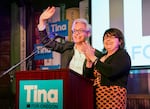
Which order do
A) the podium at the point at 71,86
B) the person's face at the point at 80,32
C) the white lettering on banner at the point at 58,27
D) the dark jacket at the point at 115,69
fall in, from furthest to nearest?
the white lettering on banner at the point at 58,27
the person's face at the point at 80,32
the dark jacket at the point at 115,69
the podium at the point at 71,86

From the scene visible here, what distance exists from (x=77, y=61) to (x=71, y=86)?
3.61 ft

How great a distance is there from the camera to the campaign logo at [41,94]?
1.81m

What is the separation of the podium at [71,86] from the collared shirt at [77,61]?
2.79 feet

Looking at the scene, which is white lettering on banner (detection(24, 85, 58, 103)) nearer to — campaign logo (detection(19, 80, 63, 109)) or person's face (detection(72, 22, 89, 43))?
campaign logo (detection(19, 80, 63, 109))

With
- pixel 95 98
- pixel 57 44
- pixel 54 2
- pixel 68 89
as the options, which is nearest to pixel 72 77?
pixel 68 89

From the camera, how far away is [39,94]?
1876 mm

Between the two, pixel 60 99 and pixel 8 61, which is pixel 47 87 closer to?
pixel 60 99

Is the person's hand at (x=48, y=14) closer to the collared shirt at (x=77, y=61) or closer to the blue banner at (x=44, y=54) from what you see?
the collared shirt at (x=77, y=61)

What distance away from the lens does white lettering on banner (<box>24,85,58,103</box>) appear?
5.98 ft

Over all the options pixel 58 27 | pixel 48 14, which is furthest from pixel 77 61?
pixel 58 27

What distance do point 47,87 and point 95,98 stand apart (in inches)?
14.5

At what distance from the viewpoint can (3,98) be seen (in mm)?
4074

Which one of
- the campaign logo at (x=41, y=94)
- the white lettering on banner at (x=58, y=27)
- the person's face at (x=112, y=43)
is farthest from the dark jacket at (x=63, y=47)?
the campaign logo at (x=41, y=94)

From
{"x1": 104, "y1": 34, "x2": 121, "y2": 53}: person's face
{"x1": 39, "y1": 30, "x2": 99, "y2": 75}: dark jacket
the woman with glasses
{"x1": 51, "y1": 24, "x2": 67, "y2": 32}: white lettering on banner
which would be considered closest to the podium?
{"x1": 104, "y1": 34, "x2": 121, "y2": 53}: person's face
